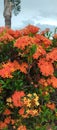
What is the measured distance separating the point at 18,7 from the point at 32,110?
11.9 metres

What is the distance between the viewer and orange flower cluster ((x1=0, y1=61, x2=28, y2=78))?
6.26 metres

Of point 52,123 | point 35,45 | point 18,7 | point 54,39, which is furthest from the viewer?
point 18,7

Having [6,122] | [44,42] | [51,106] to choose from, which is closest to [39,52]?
[44,42]

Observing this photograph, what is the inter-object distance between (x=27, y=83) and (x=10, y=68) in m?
0.45

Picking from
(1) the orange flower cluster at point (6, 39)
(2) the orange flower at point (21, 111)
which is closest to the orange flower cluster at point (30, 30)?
(1) the orange flower cluster at point (6, 39)

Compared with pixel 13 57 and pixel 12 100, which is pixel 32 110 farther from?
pixel 13 57

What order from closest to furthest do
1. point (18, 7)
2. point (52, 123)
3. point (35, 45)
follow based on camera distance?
point (35, 45), point (52, 123), point (18, 7)

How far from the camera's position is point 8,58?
6.66m

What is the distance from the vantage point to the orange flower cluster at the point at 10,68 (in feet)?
20.5

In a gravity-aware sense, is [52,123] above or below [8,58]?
below

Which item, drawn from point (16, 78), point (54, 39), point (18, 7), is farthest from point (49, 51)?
point (18, 7)

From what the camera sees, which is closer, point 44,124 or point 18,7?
point 44,124

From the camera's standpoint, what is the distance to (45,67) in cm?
639

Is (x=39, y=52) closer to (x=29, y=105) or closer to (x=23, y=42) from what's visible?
(x=23, y=42)
